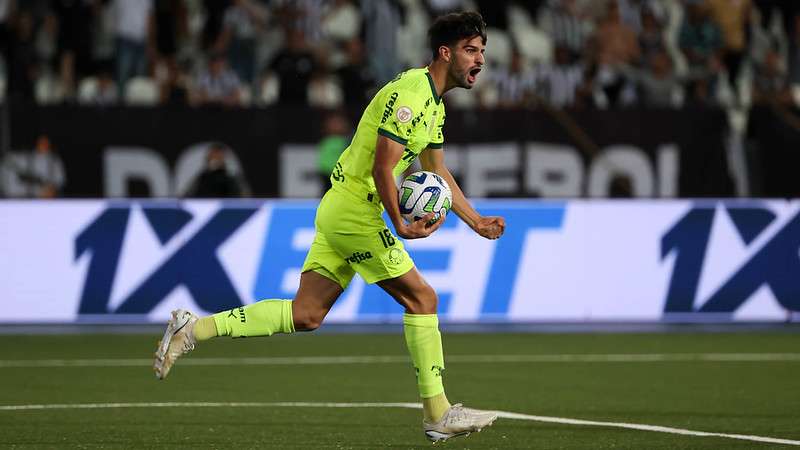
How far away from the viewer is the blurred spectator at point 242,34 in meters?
21.8

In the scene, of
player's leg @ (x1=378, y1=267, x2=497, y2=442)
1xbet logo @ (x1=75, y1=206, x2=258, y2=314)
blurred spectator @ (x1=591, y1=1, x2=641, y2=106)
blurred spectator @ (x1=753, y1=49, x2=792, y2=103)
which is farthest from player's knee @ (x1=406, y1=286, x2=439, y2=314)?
blurred spectator @ (x1=753, y1=49, x2=792, y2=103)

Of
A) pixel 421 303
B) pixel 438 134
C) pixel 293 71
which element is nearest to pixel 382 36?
pixel 293 71

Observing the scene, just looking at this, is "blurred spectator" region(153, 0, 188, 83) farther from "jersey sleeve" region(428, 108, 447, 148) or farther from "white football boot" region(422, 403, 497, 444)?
"white football boot" region(422, 403, 497, 444)

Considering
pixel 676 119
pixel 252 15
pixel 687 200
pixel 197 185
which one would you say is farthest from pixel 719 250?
pixel 252 15

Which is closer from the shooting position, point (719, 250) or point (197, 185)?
point (719, 250)

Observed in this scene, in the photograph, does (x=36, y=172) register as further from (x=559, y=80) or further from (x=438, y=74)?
(x=438, y=74)

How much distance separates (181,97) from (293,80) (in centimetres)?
153

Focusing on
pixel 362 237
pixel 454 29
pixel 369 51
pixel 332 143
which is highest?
pixel 454 29

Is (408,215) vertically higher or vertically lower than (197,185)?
higher

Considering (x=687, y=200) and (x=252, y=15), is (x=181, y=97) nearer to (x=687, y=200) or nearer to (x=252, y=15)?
(x=252, y=15)

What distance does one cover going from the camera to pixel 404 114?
8.19m

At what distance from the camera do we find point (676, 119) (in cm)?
2106

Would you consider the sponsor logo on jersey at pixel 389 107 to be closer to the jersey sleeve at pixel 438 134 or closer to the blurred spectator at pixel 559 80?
the jersey sleeve at pixel 438 134

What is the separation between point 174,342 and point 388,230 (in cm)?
132
